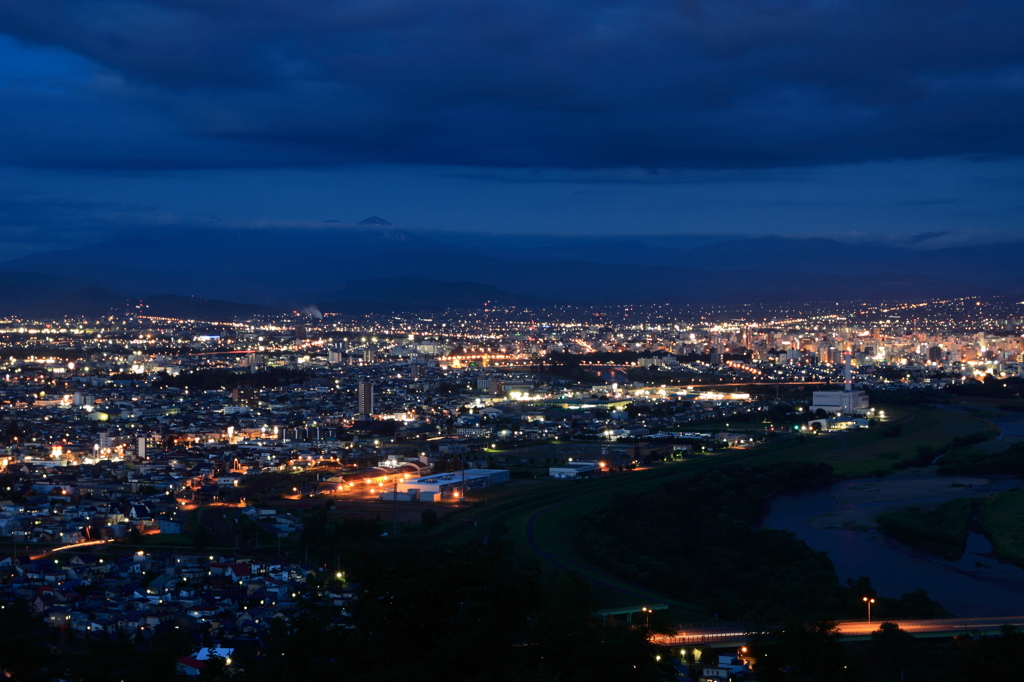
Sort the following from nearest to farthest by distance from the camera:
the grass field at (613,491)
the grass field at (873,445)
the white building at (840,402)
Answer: the grass field at (613,491) < the grass field at (873,445) < the white building at (840,402)

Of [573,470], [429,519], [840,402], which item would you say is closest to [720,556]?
[429,519]

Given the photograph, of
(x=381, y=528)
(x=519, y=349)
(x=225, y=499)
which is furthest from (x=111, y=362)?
(x=381, y=528)

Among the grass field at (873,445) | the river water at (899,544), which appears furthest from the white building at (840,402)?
the river water at (899,544)

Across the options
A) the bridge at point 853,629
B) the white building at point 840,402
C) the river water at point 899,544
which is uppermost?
the white building at point 840,402

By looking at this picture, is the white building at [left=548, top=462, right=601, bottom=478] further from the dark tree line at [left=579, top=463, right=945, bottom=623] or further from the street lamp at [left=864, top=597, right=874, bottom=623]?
the street lamp at [left=864, top=597, right=874, bottom=623]

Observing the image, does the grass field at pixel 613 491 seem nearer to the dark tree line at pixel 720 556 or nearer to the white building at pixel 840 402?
the dark tree line at pixel 720 556

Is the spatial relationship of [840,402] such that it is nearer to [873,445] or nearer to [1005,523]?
[873,445]
